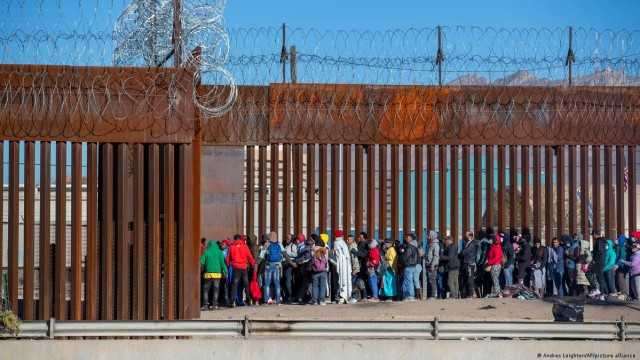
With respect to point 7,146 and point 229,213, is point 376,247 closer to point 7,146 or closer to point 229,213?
point 229,213

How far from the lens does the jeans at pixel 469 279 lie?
20047 mm

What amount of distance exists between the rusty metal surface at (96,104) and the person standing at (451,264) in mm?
5686

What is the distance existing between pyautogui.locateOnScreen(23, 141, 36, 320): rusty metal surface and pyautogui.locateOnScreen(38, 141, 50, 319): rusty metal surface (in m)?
0.11

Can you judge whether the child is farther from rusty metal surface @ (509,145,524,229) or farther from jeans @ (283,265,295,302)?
rusty metal surface @ (509,145,524,229)

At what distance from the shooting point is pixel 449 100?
20.3 m

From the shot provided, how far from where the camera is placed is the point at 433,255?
20.0 meters

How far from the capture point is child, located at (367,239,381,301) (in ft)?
64.7

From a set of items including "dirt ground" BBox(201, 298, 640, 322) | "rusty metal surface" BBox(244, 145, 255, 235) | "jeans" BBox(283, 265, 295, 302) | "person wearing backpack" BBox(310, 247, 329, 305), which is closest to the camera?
"dirt ground" BBox(201, 298, 640, 322)

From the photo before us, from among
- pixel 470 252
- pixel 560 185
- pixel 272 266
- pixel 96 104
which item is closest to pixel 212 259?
pixel 272 266

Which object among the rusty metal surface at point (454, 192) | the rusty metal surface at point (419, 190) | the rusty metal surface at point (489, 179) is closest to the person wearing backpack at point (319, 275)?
the rusty metal surface at point (419, 190)

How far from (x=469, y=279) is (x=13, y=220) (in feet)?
24.7

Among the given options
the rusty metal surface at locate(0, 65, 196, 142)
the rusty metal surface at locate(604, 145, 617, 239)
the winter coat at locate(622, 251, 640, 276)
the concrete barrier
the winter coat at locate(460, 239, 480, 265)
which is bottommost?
the concrete barrier

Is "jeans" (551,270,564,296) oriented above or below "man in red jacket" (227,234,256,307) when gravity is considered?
below

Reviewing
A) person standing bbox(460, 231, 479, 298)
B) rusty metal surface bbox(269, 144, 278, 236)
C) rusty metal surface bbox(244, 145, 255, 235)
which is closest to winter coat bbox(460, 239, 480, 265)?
person standing bbox(460, 231, 479, 298)
